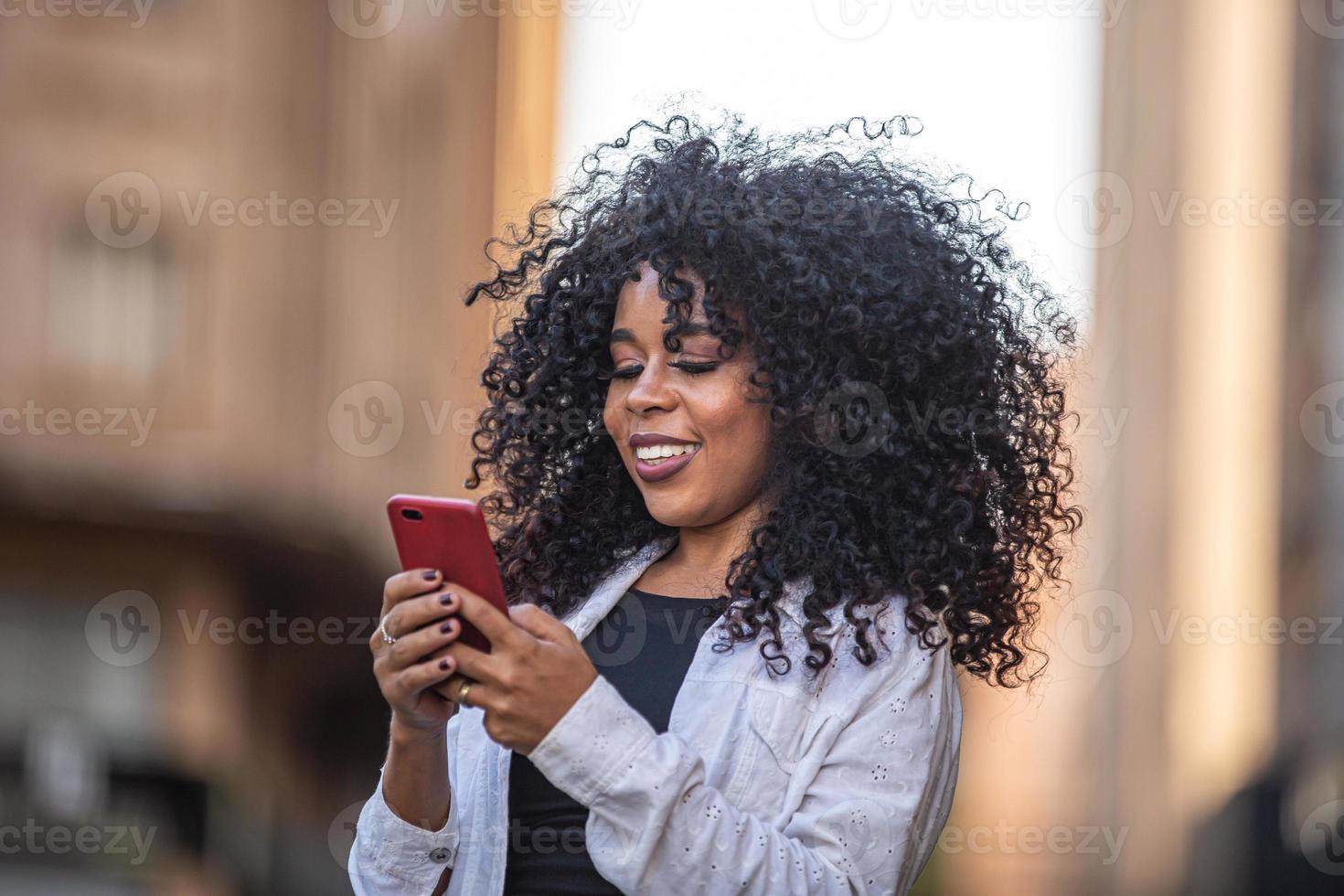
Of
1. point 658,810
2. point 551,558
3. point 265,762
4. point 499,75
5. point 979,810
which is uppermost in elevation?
point 499,75

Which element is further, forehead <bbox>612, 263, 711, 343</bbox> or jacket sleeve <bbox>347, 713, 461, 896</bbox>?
forehead <bbox>612, 263, 711, 343</bbox>

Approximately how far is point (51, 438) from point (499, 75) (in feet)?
20.0

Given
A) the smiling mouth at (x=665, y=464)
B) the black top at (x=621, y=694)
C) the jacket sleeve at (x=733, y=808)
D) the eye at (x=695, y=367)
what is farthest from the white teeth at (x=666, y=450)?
the jacket sleeve at (x=733, y=808)

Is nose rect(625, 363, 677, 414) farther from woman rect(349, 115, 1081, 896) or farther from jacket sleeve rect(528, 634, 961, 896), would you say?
jacket sleeve rect(528, 634, 961, 896)

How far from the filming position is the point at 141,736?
10.3 metres

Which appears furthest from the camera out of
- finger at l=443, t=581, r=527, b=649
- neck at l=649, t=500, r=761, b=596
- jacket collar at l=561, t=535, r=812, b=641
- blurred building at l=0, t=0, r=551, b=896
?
blurred building at l=0, t=0, r=551, b=896

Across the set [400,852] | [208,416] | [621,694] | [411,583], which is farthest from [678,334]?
[208,416]

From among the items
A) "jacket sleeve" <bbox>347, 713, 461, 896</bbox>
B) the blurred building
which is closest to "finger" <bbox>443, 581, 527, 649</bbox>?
"jacket sleeve" <bbox>347, 713, 461, 896</bbox>

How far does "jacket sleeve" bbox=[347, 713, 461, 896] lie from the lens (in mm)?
2508

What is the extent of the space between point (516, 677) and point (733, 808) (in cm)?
37

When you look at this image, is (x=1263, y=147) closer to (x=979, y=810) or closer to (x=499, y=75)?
(x=499, y=75)

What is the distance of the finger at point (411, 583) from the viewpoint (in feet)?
7.00

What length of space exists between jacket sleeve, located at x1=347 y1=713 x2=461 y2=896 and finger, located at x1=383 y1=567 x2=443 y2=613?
494 millimetres

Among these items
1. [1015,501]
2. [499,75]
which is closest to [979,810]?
[499,75]
